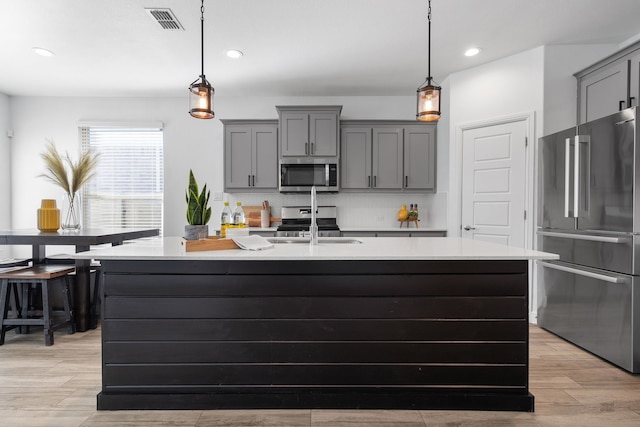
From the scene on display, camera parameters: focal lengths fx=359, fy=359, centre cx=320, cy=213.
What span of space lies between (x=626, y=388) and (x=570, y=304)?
0.81 meters

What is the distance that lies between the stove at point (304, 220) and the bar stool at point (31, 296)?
221cm

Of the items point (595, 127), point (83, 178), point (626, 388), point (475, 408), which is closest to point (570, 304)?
point (626, 388)

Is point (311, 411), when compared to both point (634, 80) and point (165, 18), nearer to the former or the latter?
point (165, 18)

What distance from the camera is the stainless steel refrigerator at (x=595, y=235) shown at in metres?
2.39

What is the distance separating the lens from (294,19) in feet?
9.91

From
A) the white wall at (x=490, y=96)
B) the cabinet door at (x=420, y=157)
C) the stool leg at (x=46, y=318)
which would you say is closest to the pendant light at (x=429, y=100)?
the white wall at (x=490, y=96)

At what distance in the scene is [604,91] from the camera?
3250mm

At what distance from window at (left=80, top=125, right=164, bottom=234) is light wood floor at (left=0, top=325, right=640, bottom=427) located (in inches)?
104

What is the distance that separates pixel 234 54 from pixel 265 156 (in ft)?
4.39

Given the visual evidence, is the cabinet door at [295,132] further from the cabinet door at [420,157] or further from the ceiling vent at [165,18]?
the ceiling vent at [165,18]

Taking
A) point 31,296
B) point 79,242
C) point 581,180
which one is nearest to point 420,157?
point 581,180

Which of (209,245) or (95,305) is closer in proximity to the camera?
(209,245)

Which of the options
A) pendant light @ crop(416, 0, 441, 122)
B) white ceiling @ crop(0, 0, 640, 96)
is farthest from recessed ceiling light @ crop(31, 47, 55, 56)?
pendant light @ crop(416, 0, 441, 122)

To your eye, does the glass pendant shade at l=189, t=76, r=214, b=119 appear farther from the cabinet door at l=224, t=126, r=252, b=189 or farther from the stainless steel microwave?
the cabinet door at l=224, t=126, r=252, b=189
